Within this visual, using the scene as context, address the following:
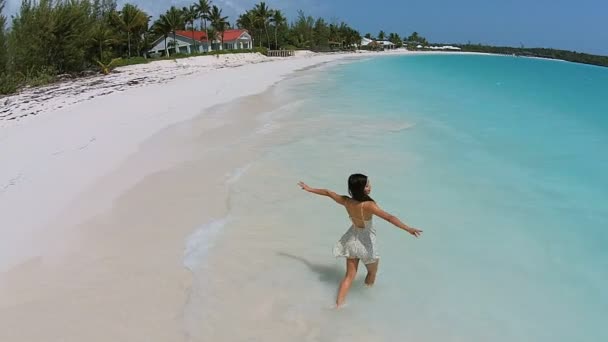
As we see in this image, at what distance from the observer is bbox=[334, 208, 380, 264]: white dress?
15.0 ft

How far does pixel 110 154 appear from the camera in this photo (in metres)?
10.7

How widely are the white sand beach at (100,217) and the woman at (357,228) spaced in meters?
1.92

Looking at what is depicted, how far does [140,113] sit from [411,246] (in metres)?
12.7

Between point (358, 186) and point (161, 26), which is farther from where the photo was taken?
point (161, 26)

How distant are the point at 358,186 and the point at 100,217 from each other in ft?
16.2

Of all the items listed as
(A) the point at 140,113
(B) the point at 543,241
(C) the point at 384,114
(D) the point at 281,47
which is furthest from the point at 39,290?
(D) the point at 281,47

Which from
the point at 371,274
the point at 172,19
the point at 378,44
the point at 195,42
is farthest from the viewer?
the point at 378,44

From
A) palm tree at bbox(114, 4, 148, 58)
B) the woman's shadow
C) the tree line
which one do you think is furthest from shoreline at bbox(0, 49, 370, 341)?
palm tree at bbox(114, 4, 148, 58)

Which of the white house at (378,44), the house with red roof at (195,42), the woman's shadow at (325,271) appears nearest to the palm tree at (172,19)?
the house with red roof at (195,42)

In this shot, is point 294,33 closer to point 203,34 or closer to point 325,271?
point 203,34

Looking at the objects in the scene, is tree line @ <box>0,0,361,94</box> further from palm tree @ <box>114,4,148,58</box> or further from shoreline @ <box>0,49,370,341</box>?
shoreline @ <box>0,49,370,341</box>

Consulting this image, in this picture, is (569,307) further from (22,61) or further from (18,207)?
(22,61)

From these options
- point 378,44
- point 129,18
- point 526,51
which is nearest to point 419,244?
point 129,18

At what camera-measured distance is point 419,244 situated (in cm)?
670
